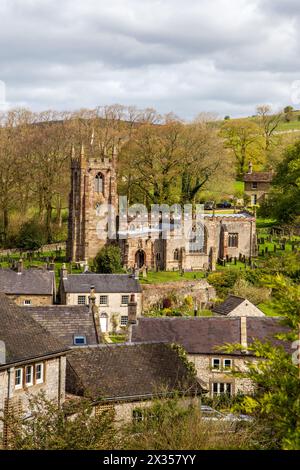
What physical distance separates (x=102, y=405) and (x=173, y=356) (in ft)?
15.8

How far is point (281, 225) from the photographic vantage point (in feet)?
249

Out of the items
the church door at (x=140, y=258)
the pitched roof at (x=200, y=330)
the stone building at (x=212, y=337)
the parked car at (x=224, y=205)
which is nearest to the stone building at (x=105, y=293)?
the church door at (x=140, y=258)

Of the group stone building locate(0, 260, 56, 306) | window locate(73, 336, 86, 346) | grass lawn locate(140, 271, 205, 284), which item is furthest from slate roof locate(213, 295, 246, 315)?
window locate(73, 336, 86, 346)

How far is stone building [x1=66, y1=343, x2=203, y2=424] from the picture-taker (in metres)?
28.6

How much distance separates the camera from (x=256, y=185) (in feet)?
306

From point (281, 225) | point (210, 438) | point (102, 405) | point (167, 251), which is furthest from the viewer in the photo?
point (281, 225)

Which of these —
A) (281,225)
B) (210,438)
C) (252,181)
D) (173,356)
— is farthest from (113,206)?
(210,438)

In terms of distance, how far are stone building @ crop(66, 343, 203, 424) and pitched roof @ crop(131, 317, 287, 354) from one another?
746 centimetres

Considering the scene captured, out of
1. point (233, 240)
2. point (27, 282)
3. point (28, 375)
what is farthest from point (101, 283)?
point (28, 375)

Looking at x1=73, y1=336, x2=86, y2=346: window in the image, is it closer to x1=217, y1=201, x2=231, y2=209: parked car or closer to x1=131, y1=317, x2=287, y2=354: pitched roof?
x1=131, y1=317, x2=287, y2=354: pitched roof

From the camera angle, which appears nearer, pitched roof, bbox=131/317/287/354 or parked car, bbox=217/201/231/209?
pitched roof, bbox=131/317/287/354

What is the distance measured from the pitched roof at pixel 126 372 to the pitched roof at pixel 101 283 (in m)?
23.6

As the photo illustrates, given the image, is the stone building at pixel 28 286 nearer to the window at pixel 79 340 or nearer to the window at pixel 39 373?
the window at pixel 79 340
